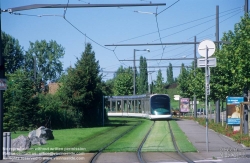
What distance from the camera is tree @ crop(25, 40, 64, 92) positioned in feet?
270

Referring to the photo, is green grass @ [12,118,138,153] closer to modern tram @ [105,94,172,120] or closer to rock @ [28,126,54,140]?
rock @ [28,126,54,140]

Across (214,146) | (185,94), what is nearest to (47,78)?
(185,94)

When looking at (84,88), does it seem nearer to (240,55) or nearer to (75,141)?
(75,141)

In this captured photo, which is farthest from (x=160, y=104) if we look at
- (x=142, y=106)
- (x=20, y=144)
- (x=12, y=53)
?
(x=12, y=53)

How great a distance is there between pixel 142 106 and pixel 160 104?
6.48 m

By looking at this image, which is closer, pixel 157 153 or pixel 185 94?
pixel 157 153

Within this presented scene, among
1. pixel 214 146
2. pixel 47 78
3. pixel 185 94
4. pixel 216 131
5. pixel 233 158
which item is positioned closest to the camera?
pixel 233 158

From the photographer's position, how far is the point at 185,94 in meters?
65.2

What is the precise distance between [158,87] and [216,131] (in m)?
61.9

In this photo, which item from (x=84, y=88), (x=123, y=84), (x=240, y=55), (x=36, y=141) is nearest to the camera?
(x=36, y=141)

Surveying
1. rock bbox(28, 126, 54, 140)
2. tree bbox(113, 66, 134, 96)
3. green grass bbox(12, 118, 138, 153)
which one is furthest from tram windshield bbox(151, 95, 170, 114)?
tree bbox(113, 66, 134, 96)

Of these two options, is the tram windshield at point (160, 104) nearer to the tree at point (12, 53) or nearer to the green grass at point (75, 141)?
the green grass at point (75, 141)

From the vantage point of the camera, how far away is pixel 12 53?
78.1 m

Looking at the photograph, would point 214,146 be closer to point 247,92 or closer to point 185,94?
point 247,92
